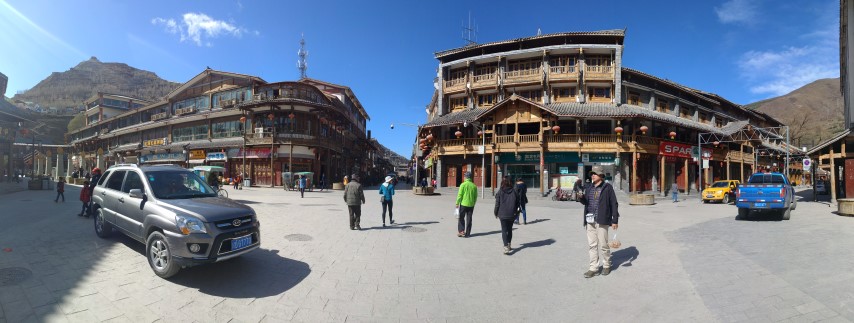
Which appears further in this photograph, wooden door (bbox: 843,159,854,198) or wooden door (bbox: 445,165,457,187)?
wooden door (bbox: 445,165,457,187)

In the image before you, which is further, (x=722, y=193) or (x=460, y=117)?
(x=460, y=117)

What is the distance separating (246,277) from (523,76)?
29345 mm

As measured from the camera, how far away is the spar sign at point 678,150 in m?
28.2

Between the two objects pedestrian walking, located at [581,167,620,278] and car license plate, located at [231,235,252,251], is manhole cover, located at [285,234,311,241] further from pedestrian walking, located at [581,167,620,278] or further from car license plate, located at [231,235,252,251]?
pedestrian walking, located at [581,167,620,278]

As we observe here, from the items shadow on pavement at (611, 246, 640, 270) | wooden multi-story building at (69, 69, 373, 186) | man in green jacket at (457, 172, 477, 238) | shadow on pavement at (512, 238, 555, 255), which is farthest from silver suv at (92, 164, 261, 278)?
wooden multi-story building at (69, 69, 373, 186)

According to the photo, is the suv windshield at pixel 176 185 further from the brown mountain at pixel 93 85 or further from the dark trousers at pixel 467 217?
the brown mountain at pixel 93 85

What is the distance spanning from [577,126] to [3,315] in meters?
28.7

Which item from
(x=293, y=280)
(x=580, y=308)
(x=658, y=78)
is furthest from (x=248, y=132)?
(x=658, y=78)

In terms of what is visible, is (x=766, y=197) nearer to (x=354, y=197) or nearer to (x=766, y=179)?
(x=766, y=179)

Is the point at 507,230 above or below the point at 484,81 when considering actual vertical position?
below

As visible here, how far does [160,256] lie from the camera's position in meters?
4.96

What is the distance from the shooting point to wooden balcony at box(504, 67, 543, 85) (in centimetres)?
2988

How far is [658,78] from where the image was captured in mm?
31266

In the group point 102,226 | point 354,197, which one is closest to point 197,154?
point 102,226
